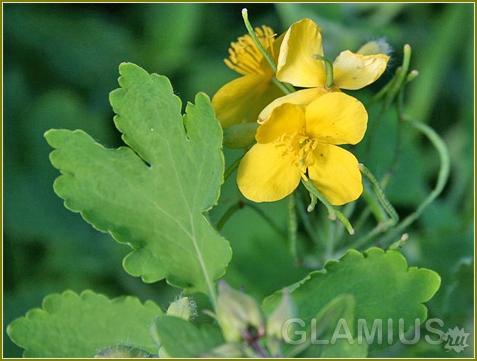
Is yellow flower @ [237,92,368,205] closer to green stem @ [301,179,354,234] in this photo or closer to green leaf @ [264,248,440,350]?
green stem @ [301,179,354,234]

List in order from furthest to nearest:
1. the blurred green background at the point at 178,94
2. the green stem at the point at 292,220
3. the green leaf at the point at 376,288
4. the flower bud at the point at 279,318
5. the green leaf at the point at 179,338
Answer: the blurred green background at the point at 178,94 → the green stem at the point at 292,220 → the green leaf at the point at 376,288 → the green leaf at the point at 179,338 → the flower bud at the point at 279,318

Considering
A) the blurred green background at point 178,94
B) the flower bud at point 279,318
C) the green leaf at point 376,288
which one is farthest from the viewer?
the blurred green background at point 178,94

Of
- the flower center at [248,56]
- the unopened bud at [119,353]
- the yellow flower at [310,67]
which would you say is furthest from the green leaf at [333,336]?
the flower center at [248,56]

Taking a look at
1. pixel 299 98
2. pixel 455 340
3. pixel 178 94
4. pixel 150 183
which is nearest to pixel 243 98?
pixel 299 98

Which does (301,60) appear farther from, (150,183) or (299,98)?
(150,183)

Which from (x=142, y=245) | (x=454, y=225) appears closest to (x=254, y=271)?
(x=454, y=225)

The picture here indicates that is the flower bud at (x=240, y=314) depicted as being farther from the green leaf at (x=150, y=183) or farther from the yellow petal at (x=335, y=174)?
the yellow petal at (x=335, y=174)
